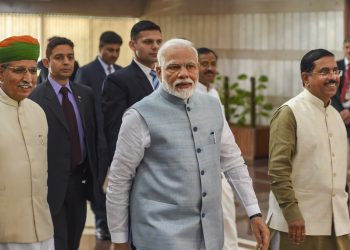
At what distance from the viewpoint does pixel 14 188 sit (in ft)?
12.9

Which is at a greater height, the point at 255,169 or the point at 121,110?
the point at 121,110

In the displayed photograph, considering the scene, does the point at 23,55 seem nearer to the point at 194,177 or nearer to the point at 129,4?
the point at 194,177

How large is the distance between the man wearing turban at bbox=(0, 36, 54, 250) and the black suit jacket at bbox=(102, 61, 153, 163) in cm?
167

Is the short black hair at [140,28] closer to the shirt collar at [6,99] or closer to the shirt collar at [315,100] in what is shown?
the shirt collar at [315,100]

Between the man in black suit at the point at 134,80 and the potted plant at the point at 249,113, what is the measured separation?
→ 739 cm

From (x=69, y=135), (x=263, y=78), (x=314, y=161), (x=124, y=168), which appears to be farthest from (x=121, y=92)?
(x=263, y=78)

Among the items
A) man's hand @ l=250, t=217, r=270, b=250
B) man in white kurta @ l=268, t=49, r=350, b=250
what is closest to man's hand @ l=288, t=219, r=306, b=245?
man in white kurta @ l=268, t=49, r=350, b=250

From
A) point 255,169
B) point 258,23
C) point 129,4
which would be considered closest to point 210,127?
point 255,169

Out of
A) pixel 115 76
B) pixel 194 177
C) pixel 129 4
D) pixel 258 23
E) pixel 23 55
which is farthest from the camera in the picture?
pixel 129 4

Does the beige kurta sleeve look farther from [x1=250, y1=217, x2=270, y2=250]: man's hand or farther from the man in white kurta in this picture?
[x1=250, y1=217, x2=270, y2=250]: man's hand

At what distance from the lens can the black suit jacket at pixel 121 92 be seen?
5832 mm

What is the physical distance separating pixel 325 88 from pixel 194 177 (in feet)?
3.92

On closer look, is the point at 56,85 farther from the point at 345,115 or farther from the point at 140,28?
the point at 345,115

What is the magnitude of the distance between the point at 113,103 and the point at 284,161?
69.2 inches
